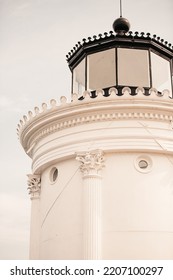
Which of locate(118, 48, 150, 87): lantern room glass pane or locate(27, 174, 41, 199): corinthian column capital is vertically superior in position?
locate(118, 48, 150, 87): lantern room glass pane

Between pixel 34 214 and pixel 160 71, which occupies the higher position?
pixel 160 71

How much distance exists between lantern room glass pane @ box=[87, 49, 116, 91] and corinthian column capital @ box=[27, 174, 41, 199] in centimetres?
407

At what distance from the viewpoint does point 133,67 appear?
1812 centimetres

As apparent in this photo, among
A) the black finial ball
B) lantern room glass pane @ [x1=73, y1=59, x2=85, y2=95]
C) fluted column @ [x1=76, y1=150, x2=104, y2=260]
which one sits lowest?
fluted column @ [x1=76, y1=150, x2=104, y2=260]

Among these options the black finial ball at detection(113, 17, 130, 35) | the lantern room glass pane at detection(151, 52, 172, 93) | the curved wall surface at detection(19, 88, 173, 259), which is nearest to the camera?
the curved wall surface at detection(19, 88, 173, 259)

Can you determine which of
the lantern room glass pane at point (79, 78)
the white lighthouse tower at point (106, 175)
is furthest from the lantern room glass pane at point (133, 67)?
the white lighthouse tower at point (106, 175)

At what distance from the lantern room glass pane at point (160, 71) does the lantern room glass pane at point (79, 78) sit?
2.78m

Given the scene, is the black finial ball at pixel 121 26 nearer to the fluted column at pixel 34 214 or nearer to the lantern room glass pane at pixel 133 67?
the lantern room glass pane at pixel 133 67

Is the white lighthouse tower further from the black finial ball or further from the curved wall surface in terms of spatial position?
the black finial ball

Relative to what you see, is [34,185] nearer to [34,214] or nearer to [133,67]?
[34,214]

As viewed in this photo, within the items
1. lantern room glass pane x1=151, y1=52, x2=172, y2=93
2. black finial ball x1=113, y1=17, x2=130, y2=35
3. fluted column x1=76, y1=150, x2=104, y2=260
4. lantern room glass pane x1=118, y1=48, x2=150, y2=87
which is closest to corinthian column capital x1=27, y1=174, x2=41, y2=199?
fluted column x1=76, y1=150, x2=104, y2=260

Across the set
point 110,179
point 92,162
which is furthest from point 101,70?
point 110,179

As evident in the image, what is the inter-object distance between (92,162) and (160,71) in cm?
568

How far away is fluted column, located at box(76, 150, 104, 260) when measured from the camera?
564 inches
